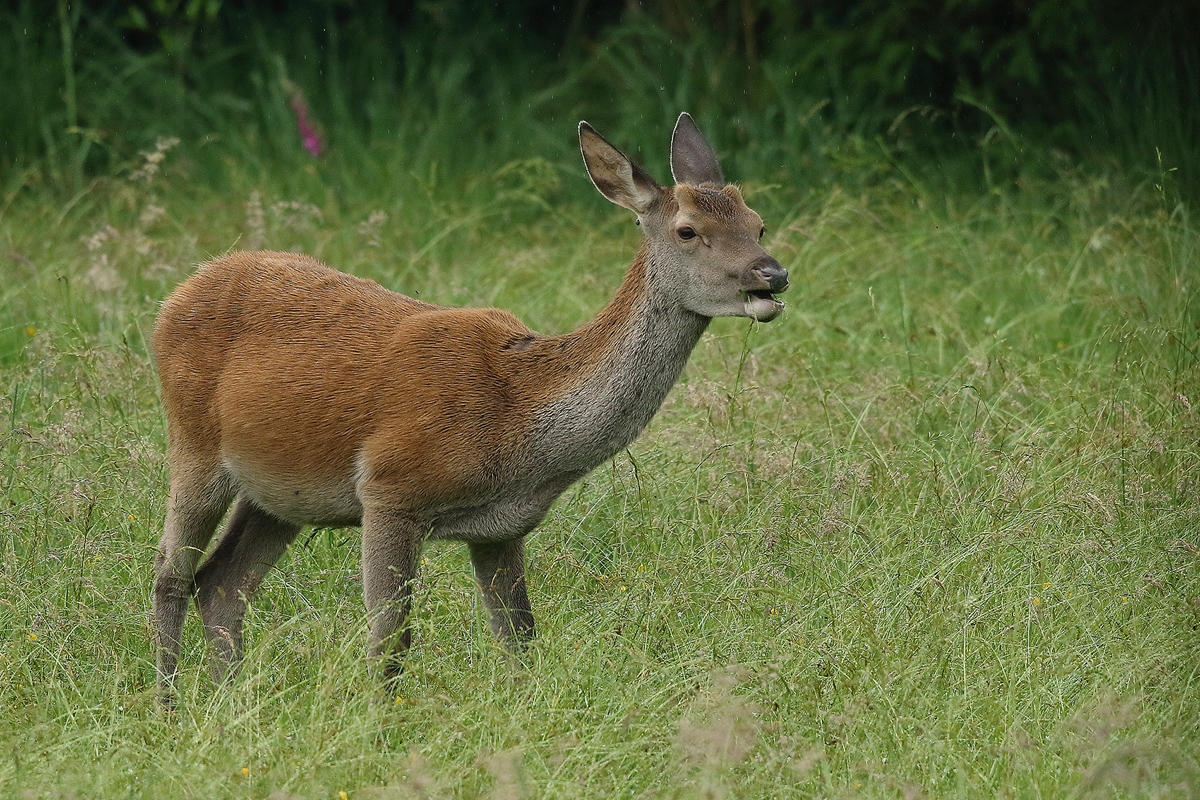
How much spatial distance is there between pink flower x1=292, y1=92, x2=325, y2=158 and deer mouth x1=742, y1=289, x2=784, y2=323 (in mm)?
5754

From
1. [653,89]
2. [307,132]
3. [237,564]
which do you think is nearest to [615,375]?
[237,564]

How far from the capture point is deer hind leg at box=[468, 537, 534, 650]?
172 inches

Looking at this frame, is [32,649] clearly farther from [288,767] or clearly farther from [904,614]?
[904,614]

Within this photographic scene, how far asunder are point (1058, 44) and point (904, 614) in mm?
6171

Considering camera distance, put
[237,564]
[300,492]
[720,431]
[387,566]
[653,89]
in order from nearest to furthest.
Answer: [387,566] < [300,492] < [237,564] < [720,431] < [653,89]

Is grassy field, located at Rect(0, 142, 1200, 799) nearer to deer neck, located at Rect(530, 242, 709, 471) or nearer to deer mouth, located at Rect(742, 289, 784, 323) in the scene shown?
deer neck, located at Rect(530, 242, 709, 471)

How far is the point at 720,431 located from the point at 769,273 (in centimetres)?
172

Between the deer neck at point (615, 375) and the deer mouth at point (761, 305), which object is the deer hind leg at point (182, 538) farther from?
the deer mouth at point (761, 305)

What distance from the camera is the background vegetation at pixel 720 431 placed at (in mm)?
3654

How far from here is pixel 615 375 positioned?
416 cm

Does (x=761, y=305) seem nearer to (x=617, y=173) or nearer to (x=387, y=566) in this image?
(x=617, y=173)

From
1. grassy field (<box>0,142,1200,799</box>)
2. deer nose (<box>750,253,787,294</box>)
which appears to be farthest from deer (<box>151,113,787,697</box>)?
grassy field (<box>0,142,1200,799</box>)

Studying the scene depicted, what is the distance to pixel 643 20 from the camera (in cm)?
1072

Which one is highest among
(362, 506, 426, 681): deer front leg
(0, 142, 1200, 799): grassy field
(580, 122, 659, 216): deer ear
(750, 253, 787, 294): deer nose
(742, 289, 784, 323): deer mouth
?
(580, 122, 659, 216): deer ear
